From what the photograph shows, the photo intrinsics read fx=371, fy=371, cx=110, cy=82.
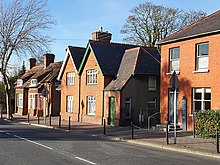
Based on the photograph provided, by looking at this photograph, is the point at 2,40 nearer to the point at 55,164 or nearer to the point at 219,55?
the point at 219,55

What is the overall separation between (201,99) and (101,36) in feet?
56.4

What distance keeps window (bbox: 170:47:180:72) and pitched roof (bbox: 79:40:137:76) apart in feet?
24.8

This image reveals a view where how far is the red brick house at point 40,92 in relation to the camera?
45.8 m

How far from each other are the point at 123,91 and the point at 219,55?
32.6 feet

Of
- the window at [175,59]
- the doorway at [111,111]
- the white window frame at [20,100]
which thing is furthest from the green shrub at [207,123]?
the white window frame at [20,100]

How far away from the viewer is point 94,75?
3459 cm

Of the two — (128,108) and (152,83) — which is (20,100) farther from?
(152,83)

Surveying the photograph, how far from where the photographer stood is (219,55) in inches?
875

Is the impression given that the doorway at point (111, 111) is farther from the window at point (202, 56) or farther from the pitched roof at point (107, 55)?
the window at point (202, 56)

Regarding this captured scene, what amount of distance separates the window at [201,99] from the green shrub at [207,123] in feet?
8.90

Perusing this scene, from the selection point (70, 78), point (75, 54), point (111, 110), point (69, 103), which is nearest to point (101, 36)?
point (75, 54)

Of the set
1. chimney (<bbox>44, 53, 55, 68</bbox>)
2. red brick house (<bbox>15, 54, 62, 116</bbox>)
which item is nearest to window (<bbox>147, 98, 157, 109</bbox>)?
red brick house (<bbox>15, 54, 62, 116</bbox>)

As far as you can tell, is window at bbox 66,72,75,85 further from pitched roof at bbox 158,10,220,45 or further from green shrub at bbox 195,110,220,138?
green shrub at bbox 195,110,220,138

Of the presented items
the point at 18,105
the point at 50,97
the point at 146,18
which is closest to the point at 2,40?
the point at 50,97
